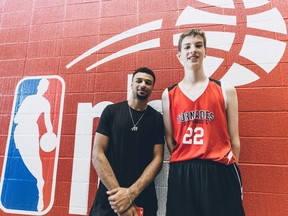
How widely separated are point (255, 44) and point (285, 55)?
21 centimetres

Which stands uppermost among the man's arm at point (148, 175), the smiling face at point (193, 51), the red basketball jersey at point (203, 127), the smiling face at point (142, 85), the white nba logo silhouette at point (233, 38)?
the white nba logo silhouette at point (233, 38)

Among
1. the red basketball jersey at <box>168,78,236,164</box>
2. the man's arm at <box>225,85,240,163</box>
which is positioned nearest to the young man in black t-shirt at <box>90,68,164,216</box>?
the red basketball jersey at <box>168,78,236,164</box>

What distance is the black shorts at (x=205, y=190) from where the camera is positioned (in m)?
1.06

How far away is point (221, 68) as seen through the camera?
1.54 meters

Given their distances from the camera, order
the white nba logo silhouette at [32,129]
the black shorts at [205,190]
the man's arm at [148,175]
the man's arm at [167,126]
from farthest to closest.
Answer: the white nba logo silhouette at [32,129]
the man's arm at [167,126]
the man's arm at [148,175]
the black shorts at [205,190]

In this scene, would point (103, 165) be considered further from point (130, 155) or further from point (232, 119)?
point (232, 119)

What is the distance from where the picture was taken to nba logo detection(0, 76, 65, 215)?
1600 mm

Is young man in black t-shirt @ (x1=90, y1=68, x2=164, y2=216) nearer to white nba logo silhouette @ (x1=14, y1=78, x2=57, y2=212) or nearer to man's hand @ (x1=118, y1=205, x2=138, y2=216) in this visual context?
man's hand @ (x1=118, y1=205, x2=138, y2=216)

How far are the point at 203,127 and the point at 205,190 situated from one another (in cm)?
32

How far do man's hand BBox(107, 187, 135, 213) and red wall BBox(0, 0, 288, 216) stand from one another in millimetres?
362

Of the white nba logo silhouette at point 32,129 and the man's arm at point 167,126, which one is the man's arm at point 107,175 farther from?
the white nba logo silhouette at point 32,129

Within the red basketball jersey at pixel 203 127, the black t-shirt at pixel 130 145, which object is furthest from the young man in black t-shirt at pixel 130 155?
the red basketball jersey at pixel 203 127

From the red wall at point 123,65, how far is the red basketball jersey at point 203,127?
0.33m

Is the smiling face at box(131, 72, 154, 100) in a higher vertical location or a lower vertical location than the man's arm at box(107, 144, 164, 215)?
higher
